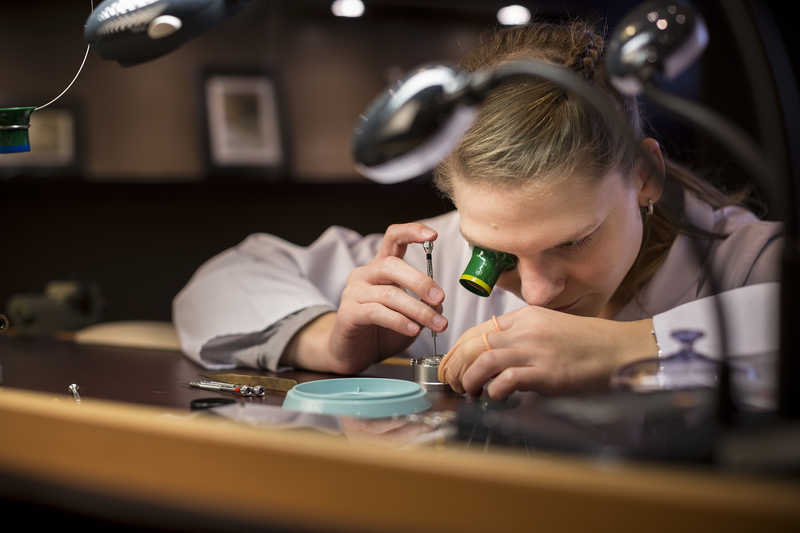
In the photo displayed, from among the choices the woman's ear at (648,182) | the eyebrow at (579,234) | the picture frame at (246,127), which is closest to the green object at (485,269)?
the eyebrow at (579,234)

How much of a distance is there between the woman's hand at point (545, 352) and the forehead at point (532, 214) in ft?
0.36

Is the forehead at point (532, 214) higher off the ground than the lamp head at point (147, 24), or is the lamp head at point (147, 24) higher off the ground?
the lamp head at point (147, 24)

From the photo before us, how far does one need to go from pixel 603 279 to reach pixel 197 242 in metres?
1.99

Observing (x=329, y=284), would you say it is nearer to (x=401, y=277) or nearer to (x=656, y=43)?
(x=401, y=277)

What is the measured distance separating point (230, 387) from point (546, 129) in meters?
0.53

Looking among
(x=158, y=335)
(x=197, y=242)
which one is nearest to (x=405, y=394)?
(x=158, y=335)

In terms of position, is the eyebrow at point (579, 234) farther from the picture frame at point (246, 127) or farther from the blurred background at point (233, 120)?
the picture frame at point (246, 127)

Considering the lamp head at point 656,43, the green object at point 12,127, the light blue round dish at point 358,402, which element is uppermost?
the green object at point 12,127

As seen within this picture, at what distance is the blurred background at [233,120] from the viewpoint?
8.73ft

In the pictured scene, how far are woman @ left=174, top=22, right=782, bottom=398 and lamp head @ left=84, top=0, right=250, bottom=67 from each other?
38 cm

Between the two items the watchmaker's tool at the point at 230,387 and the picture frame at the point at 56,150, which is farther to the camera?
the picture frame at the point at 56,150

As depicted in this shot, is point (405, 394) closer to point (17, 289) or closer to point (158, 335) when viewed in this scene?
point (158, 335)

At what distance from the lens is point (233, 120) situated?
268 centimetres

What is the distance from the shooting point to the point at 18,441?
0.75 m
